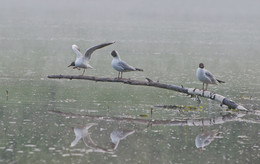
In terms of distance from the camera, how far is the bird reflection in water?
14964 mm

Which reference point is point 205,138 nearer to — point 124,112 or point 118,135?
point 118,135

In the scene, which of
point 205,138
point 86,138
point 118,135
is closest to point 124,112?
point 118,135

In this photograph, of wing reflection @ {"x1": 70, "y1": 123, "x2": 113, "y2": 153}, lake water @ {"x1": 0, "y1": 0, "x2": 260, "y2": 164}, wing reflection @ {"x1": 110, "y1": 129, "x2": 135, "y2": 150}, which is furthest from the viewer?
wing reflection @ {"x1": 110, "y1": 129, "x2": 135, "y2": 150}

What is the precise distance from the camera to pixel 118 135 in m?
15.5

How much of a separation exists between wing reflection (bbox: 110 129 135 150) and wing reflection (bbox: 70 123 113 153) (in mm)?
478

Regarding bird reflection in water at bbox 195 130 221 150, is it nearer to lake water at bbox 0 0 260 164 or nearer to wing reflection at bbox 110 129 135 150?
lake water at bbox 0 0 260 164

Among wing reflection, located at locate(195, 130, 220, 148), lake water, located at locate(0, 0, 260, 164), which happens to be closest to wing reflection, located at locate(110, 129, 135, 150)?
lake water, located at locate(0, 0, 260, 164)

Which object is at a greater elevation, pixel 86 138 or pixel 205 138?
pixel 205 138

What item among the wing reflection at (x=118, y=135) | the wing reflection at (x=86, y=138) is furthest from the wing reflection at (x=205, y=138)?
the wing reflection at (x=86, y=138)

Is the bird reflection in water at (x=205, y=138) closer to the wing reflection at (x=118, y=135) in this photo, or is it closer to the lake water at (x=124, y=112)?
the lake water at (x=124, y=112)

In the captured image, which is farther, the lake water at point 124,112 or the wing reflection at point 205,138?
the wing reflection at point 205,138

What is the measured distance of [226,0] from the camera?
14250cm

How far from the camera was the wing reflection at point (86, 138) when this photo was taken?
14.1 metres

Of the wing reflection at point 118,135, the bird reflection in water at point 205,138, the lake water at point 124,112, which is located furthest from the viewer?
the bird reflection in water at point 205,138
